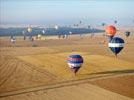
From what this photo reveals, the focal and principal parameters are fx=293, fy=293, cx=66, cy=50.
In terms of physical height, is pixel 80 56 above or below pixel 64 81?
above

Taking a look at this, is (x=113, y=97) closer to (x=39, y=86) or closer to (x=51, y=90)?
(x=51, y=90)

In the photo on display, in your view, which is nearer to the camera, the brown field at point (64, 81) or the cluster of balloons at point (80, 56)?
the brown field at point (64, 81)

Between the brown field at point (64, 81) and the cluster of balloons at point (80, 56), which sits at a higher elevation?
the cluster of balloons at point (80, 56)

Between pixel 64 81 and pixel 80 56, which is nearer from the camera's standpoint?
pixel 64 81

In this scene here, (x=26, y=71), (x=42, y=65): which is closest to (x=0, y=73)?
(x=26, y=71)

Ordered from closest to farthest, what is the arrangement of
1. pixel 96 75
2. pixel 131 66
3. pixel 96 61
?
pixel 96 75 < pixel 131 66 < pixel 96 61

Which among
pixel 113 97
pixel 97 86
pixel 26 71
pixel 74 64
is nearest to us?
pixel 113 97

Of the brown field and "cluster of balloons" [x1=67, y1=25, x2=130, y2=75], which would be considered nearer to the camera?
the brown field

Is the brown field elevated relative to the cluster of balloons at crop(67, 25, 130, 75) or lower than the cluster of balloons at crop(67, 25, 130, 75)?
lower

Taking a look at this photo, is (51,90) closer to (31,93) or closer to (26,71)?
(31,93)

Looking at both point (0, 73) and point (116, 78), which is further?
point (0, 73)
